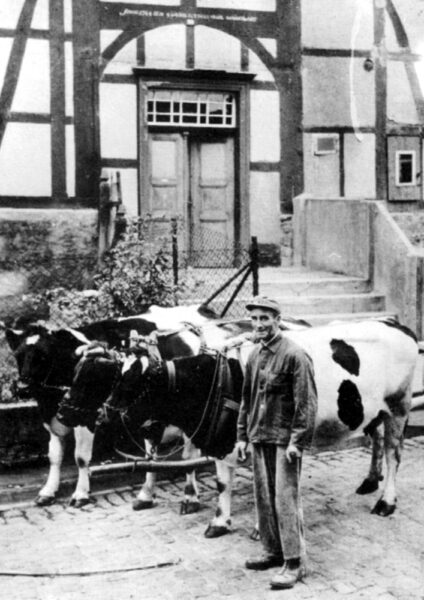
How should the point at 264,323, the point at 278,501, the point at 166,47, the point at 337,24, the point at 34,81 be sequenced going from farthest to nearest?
1. the point at 337,24
2. the point at 166,47
3. the point at 34,81
4. the point at 264,323
5. the point at 278,501

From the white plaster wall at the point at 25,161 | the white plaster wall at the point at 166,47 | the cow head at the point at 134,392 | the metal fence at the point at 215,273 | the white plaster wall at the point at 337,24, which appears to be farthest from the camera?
the white plaster wall at the point at 337,24

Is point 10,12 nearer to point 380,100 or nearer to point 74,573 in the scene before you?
point 380,100

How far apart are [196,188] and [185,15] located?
2.87 metres

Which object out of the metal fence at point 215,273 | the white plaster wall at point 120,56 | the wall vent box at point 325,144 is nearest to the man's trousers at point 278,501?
the metal fence at point 215,273

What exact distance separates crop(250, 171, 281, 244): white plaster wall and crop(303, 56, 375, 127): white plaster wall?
1205 mm

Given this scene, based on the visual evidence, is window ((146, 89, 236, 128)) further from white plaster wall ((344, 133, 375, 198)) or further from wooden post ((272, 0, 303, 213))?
white plaster wall ((344, 133, 375, 198))

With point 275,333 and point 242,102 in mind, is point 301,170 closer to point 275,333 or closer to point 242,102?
point 242,102

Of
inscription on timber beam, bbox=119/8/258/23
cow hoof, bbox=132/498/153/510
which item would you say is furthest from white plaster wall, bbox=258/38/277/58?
cow hoof, bbox=132/498/153/510

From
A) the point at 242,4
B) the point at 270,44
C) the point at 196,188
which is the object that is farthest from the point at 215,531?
the point at 242,4

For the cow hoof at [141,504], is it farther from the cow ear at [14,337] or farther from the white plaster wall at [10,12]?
the white plaster wall at [10,12]

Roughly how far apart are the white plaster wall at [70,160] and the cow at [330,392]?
23.5ft

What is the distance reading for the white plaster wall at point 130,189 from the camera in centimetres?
1470

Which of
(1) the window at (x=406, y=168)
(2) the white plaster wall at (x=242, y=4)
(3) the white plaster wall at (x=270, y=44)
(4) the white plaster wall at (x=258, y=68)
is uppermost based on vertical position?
(2) the white plaster wall at (x=242, y=4)

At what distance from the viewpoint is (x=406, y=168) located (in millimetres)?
15938
